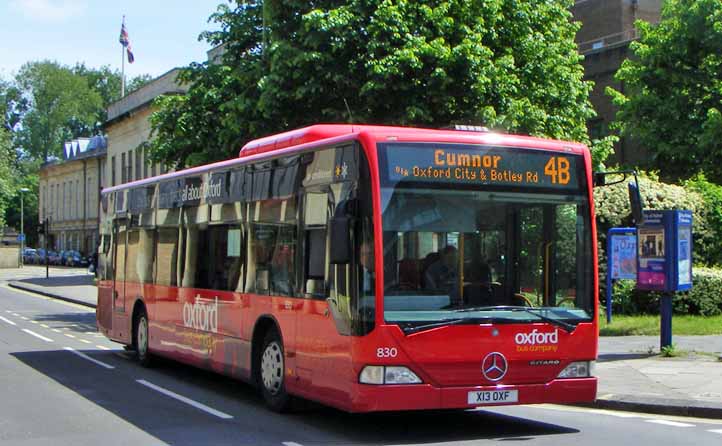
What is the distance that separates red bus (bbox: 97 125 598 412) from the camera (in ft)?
30.3

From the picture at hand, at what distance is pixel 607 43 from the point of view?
53.5 metres

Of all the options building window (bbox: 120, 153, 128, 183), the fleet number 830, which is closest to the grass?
the fleet number 830

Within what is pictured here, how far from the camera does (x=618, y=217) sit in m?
23.9

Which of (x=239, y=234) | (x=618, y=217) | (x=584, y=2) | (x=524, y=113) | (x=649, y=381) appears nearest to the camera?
(x=239, y=234)

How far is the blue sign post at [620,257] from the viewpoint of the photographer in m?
20.8

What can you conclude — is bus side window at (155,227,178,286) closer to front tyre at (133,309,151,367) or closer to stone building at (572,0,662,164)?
front tyre at (133,309,151,367)

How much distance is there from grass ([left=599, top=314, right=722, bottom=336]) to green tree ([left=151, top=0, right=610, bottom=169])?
4.60m

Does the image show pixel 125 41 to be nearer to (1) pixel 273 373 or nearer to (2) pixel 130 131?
(2) pixel 130 131

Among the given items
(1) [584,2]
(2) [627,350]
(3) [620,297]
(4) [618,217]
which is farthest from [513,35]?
(1) [584,2]

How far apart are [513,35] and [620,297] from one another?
643 centimetres

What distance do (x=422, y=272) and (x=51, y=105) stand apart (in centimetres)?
10607

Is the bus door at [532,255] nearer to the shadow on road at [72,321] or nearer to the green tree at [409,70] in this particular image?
the green tree at [409,70]

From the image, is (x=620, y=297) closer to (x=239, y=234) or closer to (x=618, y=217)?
(x=618, y=217)

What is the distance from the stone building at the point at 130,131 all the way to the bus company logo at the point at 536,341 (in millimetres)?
51062
